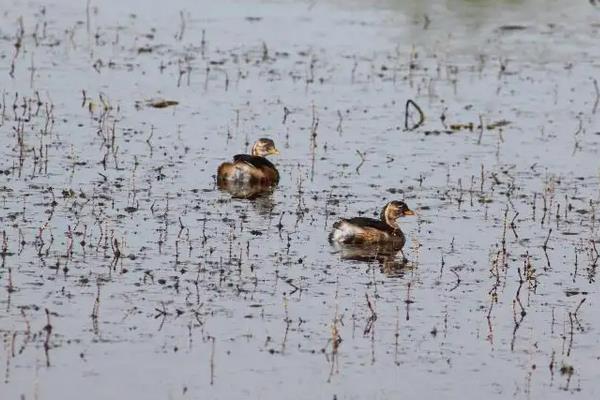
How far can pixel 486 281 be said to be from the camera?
1395 cm

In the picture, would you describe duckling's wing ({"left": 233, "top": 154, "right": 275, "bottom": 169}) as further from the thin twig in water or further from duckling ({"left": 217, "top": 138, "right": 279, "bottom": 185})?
the thin twig in water

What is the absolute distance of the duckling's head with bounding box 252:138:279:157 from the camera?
19.0 metres

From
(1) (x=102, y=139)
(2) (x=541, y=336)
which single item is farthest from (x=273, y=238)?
(1) (x=102, y=139)

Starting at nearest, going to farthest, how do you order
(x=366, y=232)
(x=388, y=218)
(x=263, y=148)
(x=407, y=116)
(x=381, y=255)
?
(x=381, y=255), (x=366, y=232), (x=388, y=218), (x=263, y=148), (x=407, y=116)

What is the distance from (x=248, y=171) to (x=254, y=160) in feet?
0.48

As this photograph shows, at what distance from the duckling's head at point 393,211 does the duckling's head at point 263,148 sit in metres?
3.29

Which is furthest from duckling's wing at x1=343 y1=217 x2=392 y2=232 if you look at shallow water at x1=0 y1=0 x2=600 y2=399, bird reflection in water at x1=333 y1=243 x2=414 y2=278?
shallow water at x1=0 y1=0 x2=600 y2=399

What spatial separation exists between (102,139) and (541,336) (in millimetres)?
8576

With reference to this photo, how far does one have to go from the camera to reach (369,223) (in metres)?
15.4

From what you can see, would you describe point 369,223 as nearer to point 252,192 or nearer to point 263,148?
point 252,192

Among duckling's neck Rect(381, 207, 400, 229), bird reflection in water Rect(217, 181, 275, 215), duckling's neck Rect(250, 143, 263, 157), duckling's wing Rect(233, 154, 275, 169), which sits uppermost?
duckling's neck Rect(250, 143, 263, 157)

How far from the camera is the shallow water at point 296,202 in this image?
11438mm

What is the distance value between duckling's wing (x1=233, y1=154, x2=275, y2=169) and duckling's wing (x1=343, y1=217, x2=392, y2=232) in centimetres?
275

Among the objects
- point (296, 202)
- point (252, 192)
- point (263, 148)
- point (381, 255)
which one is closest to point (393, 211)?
point (381, 255)
